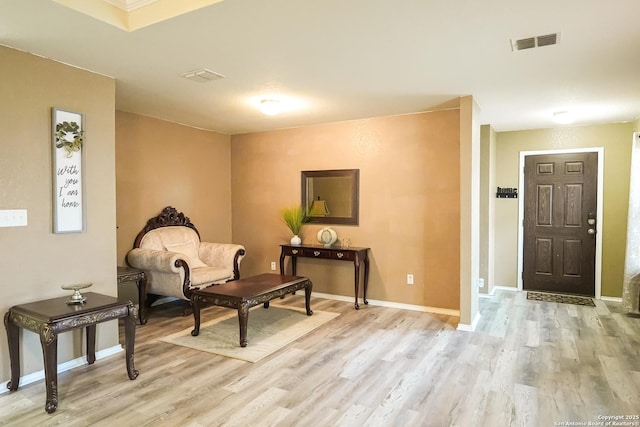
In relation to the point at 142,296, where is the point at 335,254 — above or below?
above

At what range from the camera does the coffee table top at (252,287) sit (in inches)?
147

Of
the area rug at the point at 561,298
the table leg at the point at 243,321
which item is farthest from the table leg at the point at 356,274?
the area rug at the point at 561,298

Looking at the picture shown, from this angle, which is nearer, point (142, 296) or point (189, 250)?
point (142, 296)

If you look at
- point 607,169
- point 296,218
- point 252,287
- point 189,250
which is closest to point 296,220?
point 296,218

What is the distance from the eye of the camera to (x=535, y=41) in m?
2.56

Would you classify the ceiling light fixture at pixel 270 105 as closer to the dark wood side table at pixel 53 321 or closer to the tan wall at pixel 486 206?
the dark wood side table at pixel 53 321

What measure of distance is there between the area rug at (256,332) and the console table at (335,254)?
611 mm

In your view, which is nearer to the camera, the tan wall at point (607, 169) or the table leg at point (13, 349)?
the table leg at point (13, 349)

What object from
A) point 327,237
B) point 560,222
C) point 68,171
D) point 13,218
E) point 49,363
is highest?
point 68,171

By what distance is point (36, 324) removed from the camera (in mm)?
2496

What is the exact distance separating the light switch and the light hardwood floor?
→ 3.74ft

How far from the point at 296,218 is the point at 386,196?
1.27 meters

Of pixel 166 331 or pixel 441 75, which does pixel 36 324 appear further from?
pixel 441 75

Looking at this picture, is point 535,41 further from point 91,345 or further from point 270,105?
point 91,345
